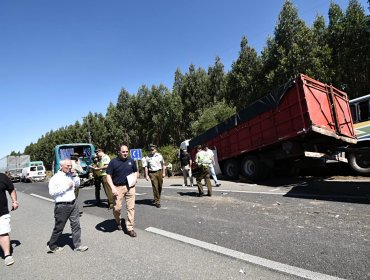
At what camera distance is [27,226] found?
298 inches

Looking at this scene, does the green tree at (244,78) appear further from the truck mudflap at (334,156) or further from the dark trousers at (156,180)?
the dark trousers at (156,180)

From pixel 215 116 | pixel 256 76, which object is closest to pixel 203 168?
pixel 215 116

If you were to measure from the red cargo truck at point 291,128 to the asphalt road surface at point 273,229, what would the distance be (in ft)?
7.03

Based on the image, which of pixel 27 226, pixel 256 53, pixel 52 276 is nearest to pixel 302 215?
pixel 52 276

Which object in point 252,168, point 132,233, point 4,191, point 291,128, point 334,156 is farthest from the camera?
point 252,168

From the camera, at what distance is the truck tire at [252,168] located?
13.1 metres

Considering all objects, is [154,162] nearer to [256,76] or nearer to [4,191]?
[4,191]

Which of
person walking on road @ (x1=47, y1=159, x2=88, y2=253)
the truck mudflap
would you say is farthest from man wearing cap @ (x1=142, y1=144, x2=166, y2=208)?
the truck mudflap

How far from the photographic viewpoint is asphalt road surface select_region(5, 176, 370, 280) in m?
3.86

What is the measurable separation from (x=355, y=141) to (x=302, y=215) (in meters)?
6.85

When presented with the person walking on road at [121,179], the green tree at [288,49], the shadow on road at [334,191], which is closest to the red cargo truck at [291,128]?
the shadow on road at [334,191]

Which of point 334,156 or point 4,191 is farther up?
point 334,156

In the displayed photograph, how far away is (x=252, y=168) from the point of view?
13648mm

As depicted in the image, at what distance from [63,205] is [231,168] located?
10.9 m
